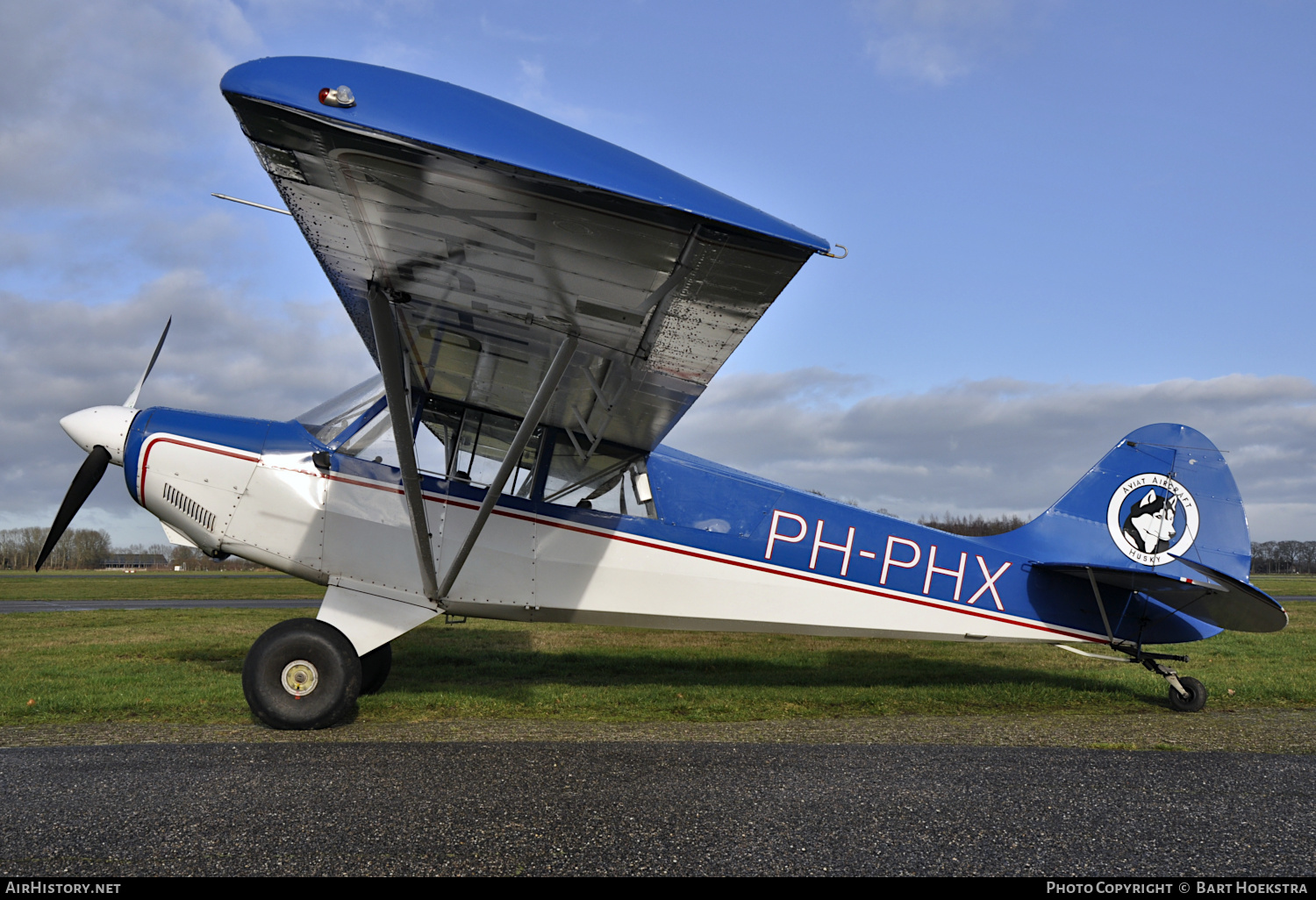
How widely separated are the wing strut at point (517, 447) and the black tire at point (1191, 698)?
5828 millimetres

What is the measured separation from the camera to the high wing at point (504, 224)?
284cm

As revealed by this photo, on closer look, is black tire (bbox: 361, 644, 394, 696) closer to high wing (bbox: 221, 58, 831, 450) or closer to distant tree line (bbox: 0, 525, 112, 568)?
high wing (bbox: 221, 58, 831, 450)

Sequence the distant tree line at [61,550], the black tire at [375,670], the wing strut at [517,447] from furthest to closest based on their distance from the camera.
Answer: the distant tree line at [61,550], the black tire at [375,670], the wing strut at [517,447]

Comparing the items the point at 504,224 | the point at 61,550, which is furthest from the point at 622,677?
the point at 61,550

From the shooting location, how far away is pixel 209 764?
13.5 feet

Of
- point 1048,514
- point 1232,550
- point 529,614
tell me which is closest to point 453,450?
point 529,614

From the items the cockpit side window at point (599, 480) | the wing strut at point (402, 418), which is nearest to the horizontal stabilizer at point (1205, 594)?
the cockpit side window at point (599, 480)

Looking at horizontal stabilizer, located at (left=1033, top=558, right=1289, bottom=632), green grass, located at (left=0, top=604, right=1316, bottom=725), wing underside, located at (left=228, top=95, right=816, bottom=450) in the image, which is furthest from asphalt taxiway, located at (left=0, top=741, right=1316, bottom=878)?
wing underside, located at (left=228, top=95, right=816, bottom=450)

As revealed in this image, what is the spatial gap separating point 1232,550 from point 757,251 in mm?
6167

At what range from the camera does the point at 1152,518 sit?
705cm

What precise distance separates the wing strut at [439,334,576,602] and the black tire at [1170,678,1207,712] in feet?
19.1

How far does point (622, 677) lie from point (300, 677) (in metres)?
3.73

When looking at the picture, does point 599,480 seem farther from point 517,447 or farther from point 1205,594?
point 1205,594

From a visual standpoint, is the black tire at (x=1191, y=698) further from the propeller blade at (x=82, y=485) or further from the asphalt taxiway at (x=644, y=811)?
the propeller blade at (x=82, y=485)
